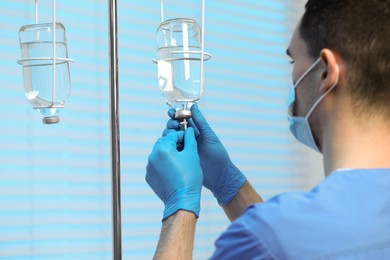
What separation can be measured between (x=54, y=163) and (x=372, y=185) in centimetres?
114

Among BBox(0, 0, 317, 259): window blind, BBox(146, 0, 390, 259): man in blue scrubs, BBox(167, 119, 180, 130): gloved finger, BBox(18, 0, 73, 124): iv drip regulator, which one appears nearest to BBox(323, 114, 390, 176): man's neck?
BBox(146, 0, 390, 259): man in blue scrubs

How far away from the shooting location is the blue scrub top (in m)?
1.02

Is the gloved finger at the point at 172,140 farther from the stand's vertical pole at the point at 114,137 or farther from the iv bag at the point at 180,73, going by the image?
the stand's vertical pole at the point at 114,137

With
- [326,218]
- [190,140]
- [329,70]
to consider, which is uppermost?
[329,70]

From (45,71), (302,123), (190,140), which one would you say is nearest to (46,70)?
(45,71)

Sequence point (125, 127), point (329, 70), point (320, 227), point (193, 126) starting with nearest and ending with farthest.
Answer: point (320, 227) < point (329, 70) < point (193, 126) < point (125, 127)

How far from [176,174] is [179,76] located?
235 mm

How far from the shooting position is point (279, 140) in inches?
106

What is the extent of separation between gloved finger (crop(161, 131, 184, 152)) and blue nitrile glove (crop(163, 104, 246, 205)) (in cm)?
12

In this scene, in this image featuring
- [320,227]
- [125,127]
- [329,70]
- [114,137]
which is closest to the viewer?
[320,227]

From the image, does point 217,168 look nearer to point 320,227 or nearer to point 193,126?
point 193,126

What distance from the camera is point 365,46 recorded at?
1124 millimetres

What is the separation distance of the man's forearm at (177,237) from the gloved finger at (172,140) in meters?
0.16

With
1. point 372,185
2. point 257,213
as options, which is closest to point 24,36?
point 257,213
